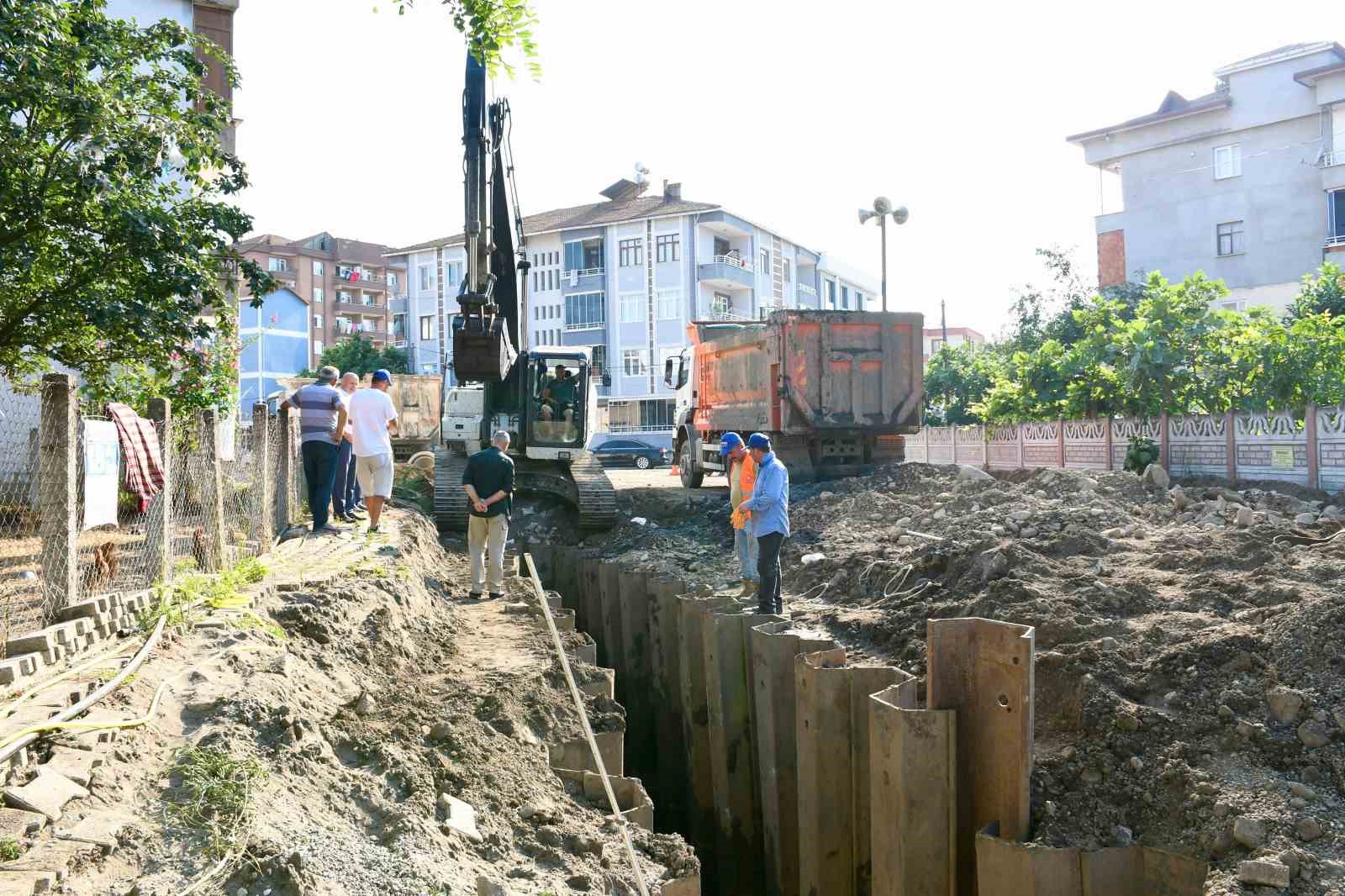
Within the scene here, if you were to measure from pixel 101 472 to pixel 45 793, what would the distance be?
298cm

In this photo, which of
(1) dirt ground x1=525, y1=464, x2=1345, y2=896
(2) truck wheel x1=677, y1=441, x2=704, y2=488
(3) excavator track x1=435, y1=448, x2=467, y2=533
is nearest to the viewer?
(1) dirt ground x1=525, y1=464, x2=1345, y2=896

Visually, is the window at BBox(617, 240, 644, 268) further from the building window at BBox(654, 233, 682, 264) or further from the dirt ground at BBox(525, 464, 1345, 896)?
the dirt ground at BBox(525, 464, 1345, 896)

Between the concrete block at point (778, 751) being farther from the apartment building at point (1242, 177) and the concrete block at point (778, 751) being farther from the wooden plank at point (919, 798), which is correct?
the apartment building at point (1242, 177)

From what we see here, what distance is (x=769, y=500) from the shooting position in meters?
9.30

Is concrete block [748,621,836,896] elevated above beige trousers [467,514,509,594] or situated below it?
below

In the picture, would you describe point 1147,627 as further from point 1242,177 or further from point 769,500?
point 1242,177

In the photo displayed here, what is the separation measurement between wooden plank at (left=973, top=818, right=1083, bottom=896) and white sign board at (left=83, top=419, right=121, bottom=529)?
496cm

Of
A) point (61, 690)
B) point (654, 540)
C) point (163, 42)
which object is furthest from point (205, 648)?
point (654, 540)

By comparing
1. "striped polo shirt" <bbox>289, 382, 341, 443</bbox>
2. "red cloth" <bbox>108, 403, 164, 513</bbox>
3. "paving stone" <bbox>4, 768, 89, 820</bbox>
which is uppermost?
"striped polo shirt" <bbox>289, 382, 341, 443</bbox>

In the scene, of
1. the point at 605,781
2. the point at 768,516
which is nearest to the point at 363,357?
the point at 768,516

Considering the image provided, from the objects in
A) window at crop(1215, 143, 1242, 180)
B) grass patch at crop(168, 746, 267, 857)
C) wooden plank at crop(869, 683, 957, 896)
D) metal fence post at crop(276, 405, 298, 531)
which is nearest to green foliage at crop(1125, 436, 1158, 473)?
metal fence post at crop(276, 405, 298, 531)

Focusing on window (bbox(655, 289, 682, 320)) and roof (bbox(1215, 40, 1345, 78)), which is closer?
roof (bbox(1215, 40, 1345, 78))

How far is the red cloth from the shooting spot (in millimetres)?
6625

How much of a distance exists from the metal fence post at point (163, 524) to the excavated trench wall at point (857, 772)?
9.29 ft
